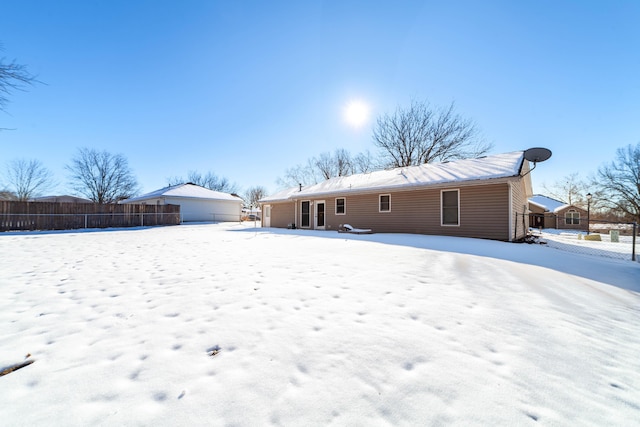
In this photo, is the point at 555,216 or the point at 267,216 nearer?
the point at 267,216

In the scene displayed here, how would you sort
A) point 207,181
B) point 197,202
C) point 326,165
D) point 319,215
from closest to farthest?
point 319,215 → point 197,202 → point 326,165 → point 207,181

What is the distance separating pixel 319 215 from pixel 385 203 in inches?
185

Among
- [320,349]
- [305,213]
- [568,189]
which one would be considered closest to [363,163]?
[305,213]

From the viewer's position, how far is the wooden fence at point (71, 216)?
13391 mm

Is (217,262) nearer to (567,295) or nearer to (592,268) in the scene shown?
(567,295)

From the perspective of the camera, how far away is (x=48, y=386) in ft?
5.16

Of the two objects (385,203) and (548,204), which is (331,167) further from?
(548,204)

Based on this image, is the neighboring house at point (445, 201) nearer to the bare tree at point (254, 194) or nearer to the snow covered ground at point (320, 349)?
the snow covered ground at point (320, 349)

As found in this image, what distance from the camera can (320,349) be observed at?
6.64ft

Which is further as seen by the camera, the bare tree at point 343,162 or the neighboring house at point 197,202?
the bare tree at point 343,162

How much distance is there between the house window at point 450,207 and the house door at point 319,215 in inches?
278

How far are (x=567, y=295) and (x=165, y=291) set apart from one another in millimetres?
5664

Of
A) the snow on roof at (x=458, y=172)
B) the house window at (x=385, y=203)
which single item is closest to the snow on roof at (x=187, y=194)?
the snow on roof at (x=458, y=172)

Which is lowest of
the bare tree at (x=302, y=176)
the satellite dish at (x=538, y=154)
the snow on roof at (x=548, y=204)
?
the snow on roof at (x=548, y=204)
